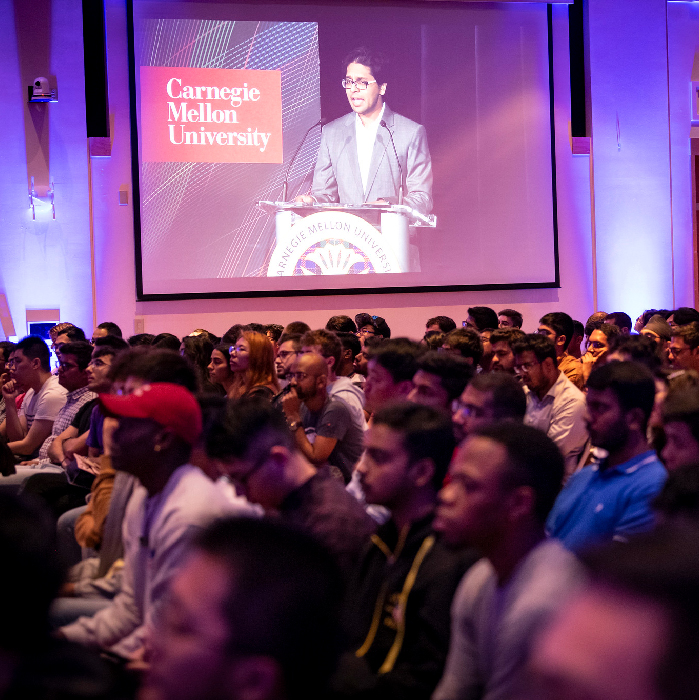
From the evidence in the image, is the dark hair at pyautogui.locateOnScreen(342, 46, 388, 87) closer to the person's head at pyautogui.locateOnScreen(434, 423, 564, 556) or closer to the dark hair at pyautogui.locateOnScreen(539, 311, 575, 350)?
the dark hair at pyautogui.locateOnScreen(539, 311, 575, 350)

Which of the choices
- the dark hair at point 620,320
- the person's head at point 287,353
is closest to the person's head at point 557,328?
the dark hair at point 620,320

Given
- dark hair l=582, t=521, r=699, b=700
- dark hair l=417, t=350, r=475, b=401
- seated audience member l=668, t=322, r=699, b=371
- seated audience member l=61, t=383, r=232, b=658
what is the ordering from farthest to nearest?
seated audience member l=668, t=322, r=699, b=371
dark hair l=417, t=350, r=475, b=401
seated audience member l=61, t=383, r=232, b=658
dark hair l=582, t=521, r=699, b=700

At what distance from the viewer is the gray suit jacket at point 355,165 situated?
369 inches

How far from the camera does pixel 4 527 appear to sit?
1.40m

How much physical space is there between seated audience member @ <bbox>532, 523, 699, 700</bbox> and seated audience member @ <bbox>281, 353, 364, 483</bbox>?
319 cm

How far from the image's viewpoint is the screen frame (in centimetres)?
910

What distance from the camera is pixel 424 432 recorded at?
239cm

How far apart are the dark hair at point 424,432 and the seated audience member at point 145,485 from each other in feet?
1.74

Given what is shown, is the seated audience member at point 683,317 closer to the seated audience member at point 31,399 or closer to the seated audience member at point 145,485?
the seated audience member at point 31,399

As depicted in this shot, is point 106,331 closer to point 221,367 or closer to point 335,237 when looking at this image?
point 221,367

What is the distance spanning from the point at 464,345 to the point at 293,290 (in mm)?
5061

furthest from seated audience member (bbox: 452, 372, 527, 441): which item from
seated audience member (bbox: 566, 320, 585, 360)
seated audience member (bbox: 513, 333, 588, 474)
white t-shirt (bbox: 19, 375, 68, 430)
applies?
seated audience member (bbox: 566, 320, 585, 360)

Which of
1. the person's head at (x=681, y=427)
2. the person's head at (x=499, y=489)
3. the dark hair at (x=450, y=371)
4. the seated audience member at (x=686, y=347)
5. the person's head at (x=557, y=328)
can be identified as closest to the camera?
the person's head at (x=499, y=489)

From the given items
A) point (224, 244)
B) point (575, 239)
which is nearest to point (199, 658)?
point (224, 244)
